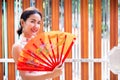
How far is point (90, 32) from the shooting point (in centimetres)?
342

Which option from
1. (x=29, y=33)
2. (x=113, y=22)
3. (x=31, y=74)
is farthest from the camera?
(x=113, y=22)

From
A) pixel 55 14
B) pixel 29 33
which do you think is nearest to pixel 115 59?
pixel 55 14

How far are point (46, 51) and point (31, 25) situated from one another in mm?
255

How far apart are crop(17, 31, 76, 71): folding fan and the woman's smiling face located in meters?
0.08

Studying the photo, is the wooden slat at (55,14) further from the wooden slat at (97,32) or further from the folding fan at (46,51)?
the folding fan at (46,51)

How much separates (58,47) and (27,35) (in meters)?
0.29

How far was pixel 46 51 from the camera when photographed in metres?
2.06

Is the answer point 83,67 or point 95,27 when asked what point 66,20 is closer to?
point 95,27

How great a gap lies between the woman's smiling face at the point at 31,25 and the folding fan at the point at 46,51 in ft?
0.27

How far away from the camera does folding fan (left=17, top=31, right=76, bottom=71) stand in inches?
79.6

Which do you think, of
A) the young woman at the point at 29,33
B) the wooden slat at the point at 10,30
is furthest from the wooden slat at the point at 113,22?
the young woman at the point at 29,33

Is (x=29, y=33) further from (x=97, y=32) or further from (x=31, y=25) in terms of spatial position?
(x=97, y=32)

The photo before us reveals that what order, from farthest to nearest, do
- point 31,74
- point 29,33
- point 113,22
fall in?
point 113,22, point 29,33, point 31,74

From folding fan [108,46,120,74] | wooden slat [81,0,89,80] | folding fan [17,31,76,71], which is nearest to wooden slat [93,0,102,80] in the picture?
wooden slat [81,0,89,80]
